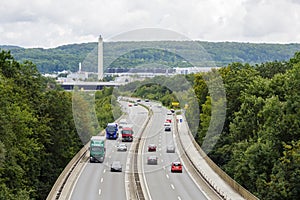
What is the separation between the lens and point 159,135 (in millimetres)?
95375

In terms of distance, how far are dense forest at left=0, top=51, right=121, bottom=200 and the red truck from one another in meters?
5.19

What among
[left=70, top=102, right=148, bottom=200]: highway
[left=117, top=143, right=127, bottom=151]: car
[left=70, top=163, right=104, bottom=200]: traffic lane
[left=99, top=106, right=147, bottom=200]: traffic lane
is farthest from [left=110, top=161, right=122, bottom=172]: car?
[left=117, top=143, right=127, bottom=151]: car

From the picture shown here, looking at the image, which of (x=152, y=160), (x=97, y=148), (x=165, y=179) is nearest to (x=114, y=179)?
(x=165, y=179)

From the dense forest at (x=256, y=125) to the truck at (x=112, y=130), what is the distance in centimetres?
1335

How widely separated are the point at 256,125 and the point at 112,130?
24796mm

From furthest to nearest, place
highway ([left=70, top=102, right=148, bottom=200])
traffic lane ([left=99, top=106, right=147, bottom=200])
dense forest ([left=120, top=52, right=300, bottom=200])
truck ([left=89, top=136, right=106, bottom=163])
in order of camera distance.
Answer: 1. truck ([left=89, top=136, right=106, bottom=163])
2. dense forest ([left=120, top=52, right=300, bottom=200])
3. traffic lane ([left=99, top=106, right=147, bottom=200])
4. highway ([left=70, top=102, right=148, bottom=200])

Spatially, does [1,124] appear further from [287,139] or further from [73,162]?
[287,139]

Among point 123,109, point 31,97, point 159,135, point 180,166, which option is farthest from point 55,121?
point 123,109

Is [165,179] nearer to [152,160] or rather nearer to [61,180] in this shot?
[152,160]

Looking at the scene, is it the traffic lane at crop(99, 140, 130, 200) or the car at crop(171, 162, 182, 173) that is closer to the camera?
the traffic lane at crop(99, 140, 130, 200)

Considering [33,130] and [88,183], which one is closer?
[88,183]

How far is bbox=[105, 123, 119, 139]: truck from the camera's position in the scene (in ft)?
261

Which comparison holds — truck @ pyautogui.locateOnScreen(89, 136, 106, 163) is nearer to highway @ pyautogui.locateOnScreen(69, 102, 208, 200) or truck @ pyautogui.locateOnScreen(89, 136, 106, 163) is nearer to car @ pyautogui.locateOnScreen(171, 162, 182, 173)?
highway @ pyautogui.locateOnScreen(69, 102, 208, 200)

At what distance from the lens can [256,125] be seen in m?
64.1
